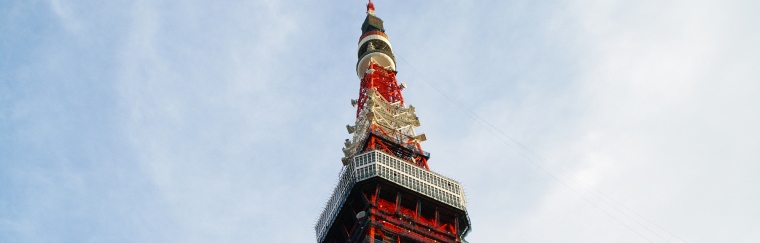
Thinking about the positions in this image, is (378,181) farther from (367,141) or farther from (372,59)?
(372,59)

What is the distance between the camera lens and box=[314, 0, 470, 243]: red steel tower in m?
82.1

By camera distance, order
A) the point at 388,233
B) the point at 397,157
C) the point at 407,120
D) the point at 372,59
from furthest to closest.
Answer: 1. the point at 372,59
2. the point at 407,120
3. the point at 397,157
4. the point at 388,233

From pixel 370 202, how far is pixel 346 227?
307 inches

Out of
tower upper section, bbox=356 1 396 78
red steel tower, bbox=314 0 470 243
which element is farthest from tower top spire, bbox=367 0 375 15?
red steel tower, bbox=314 0 470 243

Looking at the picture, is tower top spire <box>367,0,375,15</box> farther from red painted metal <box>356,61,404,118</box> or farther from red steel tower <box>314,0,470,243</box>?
red steel tower <box>314,0,470,243</box>

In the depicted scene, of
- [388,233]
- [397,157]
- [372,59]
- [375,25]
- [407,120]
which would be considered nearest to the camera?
[388,233]

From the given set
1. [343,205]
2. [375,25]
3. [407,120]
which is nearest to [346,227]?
[343,205]

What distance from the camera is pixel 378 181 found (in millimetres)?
86125

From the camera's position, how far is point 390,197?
286 feet

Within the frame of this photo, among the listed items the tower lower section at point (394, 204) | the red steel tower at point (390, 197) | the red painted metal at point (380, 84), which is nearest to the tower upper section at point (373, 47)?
the red painted metal at point (380, 84)

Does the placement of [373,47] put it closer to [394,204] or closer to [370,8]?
[370,8]

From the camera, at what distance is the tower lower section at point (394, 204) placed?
271ft

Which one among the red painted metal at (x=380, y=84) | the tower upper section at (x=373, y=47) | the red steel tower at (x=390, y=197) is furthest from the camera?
the tower upper section at (x=373, y=47)

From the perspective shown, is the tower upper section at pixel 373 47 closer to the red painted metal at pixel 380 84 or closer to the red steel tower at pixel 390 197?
the red painted metal at pixel 380 84
